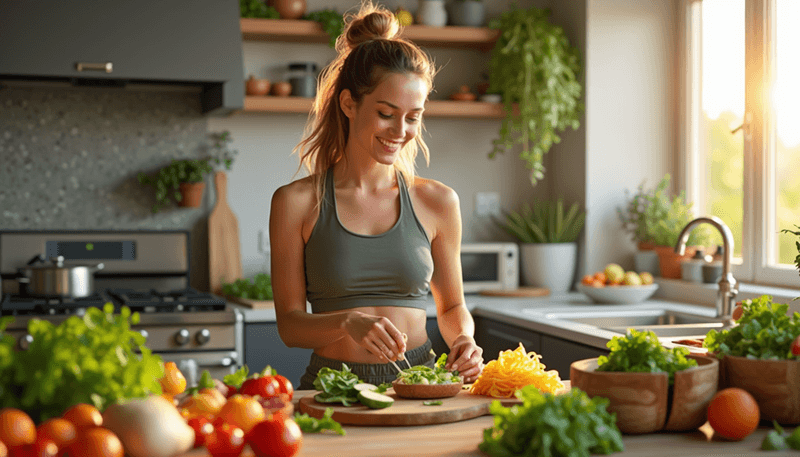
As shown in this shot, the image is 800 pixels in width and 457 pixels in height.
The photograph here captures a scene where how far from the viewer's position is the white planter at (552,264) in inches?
150

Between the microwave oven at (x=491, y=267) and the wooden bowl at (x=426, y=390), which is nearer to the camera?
the wooden bowl at (x=426, y=390)

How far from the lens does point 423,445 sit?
1.16 m

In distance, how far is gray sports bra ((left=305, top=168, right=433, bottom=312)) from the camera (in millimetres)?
1882

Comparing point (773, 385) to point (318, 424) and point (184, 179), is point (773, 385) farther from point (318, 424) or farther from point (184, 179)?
point (184, 179)

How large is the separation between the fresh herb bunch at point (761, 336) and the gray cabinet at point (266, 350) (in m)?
1.98

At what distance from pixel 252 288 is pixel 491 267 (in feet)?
3.53

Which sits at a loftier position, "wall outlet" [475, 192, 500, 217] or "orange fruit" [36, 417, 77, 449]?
"wall outlet" [475, 192, 500, 217]

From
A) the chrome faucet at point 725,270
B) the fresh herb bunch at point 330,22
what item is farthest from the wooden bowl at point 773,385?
the fresh herb bunch at point 330,22

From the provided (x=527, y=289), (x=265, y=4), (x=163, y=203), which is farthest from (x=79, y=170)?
(x=527, y=289)

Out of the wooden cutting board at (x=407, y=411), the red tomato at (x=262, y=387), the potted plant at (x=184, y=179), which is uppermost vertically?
the potted plant at (x=184, y=179)

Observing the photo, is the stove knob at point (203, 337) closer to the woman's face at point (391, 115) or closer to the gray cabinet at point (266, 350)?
the gray cabinet at point (266, 350)

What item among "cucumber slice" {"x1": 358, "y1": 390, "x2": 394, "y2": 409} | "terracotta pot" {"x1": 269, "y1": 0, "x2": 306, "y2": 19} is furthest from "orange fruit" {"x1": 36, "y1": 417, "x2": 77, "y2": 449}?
"terracotta pot" {"x1": 269, "y1": 0, "x2": 306, "y2": 19}

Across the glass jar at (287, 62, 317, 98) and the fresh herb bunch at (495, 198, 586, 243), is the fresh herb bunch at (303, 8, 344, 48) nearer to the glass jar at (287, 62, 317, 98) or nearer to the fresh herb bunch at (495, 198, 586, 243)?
the glass jar at (287, 62, 317, 98)

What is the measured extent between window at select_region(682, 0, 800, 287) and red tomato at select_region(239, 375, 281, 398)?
7.65 feet
